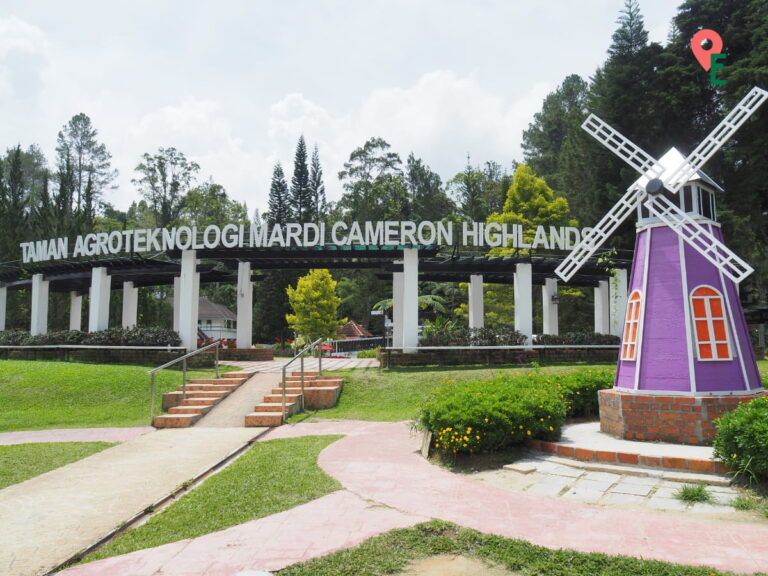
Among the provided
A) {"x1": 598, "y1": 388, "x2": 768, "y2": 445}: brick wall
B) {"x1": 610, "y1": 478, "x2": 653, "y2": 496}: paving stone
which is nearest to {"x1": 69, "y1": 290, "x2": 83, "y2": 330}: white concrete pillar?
{"x1": 598, "y1": 388, "x2": 768, "y2": 445}: brick wall

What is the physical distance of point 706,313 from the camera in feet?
27.0

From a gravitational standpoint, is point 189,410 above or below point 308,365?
below

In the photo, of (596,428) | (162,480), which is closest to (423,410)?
(596,428)

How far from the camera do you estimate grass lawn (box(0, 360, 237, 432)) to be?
39.3 ft

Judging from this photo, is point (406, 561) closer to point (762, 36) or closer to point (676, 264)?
Answer: point (676, 264)

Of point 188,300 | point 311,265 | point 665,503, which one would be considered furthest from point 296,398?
point 311,265

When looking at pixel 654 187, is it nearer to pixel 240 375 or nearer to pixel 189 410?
pixel 189 410

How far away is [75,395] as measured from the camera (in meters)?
13.7

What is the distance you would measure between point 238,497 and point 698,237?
7.37 m

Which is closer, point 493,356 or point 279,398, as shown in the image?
point 279,398

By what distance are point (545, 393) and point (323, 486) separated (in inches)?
153

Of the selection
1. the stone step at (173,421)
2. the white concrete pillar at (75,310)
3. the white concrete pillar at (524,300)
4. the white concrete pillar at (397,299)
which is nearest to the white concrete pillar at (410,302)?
the white concrete pillar at (397,299)

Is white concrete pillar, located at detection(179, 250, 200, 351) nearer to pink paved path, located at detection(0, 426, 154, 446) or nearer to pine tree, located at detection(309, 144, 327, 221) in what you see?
pink paved path, located at detection(0, 426, 154, 446)

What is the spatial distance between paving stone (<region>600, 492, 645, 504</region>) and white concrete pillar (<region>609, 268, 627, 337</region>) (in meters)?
16.5
